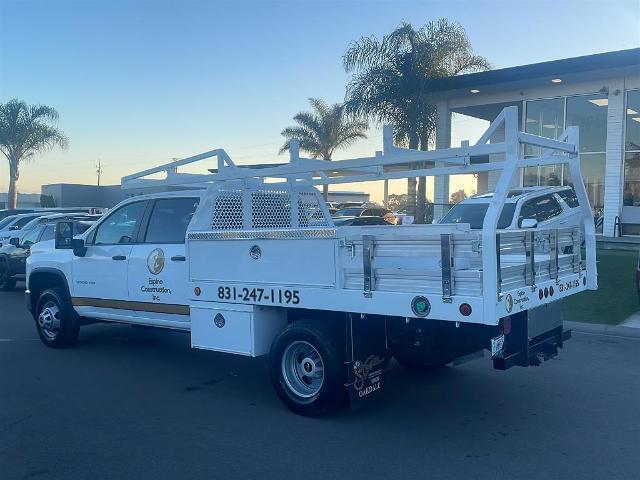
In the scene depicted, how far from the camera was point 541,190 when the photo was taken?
11.9 metres

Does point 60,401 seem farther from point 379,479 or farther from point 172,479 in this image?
point 379,479

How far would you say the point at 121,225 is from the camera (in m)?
7.65

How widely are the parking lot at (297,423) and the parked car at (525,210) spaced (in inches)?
148

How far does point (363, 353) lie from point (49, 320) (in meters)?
4.82

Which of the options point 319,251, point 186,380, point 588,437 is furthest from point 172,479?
point 588,437

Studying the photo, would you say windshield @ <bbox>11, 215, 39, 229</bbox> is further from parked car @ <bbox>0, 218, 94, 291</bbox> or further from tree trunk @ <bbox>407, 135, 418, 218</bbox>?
tree trunk @ <bbox>407, 135, 418, 218</bbox>

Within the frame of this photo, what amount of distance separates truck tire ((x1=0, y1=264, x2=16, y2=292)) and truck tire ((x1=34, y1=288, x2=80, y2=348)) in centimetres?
722

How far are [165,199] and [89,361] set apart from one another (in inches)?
86.0

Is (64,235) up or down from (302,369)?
up

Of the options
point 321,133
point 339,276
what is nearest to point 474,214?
point 339,276

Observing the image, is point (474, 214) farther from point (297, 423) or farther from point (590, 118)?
point (590, 118)

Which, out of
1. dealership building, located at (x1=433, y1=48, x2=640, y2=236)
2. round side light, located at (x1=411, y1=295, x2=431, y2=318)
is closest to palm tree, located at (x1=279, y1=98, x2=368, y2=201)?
dealership building, located at (x1=433, y1=48, x2=640, y2=236)

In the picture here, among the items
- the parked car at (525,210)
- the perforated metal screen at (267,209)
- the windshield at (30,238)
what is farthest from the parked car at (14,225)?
the perforated metal screen at (267,209)

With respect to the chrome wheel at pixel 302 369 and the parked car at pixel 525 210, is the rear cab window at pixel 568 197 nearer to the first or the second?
the parked car at pixel 525 210
